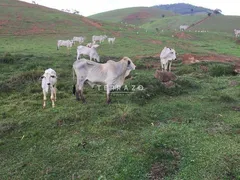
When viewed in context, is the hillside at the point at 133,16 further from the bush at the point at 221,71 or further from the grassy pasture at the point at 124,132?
the grassy pasture at the point at 124,132

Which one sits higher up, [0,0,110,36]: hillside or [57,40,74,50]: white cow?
[0,0,110,36]: hillside

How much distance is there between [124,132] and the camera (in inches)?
301

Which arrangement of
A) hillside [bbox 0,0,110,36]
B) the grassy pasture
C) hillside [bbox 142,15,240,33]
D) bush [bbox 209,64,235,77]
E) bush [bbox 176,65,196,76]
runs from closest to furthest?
the grassy pasture, bush [bbox 209,64,235,77], bush [bbox 176,65,196,76], hillside [bbox 0,0,110,36], hillside [bbox 142,15,240,33]

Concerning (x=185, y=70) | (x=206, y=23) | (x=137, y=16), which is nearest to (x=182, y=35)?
(x=185, y=70)

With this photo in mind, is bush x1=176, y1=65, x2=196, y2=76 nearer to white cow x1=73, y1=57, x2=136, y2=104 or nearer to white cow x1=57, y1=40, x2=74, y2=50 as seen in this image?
white cow x1=73, y1=57, x2=136, y2=104

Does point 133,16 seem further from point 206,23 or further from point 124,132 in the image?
point 124,132

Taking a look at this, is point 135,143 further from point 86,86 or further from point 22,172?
point 86,86

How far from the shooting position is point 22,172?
20.3 ft

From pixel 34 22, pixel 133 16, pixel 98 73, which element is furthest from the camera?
pixel 133 16

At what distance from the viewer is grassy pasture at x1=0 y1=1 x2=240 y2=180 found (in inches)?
241

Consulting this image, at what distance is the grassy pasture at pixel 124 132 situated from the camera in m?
6.12

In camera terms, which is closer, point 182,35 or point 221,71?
point 221,71

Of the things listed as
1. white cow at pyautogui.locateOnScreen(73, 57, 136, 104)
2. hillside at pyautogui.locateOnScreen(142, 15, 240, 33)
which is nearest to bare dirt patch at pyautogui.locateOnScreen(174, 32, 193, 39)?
hillside at pyautogui.locateOnScreen(142, 15, 240, 33)

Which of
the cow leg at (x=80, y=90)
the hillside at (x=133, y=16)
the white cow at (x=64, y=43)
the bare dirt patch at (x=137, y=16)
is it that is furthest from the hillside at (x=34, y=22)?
the bare dirt patch at (x=137, y=16)
